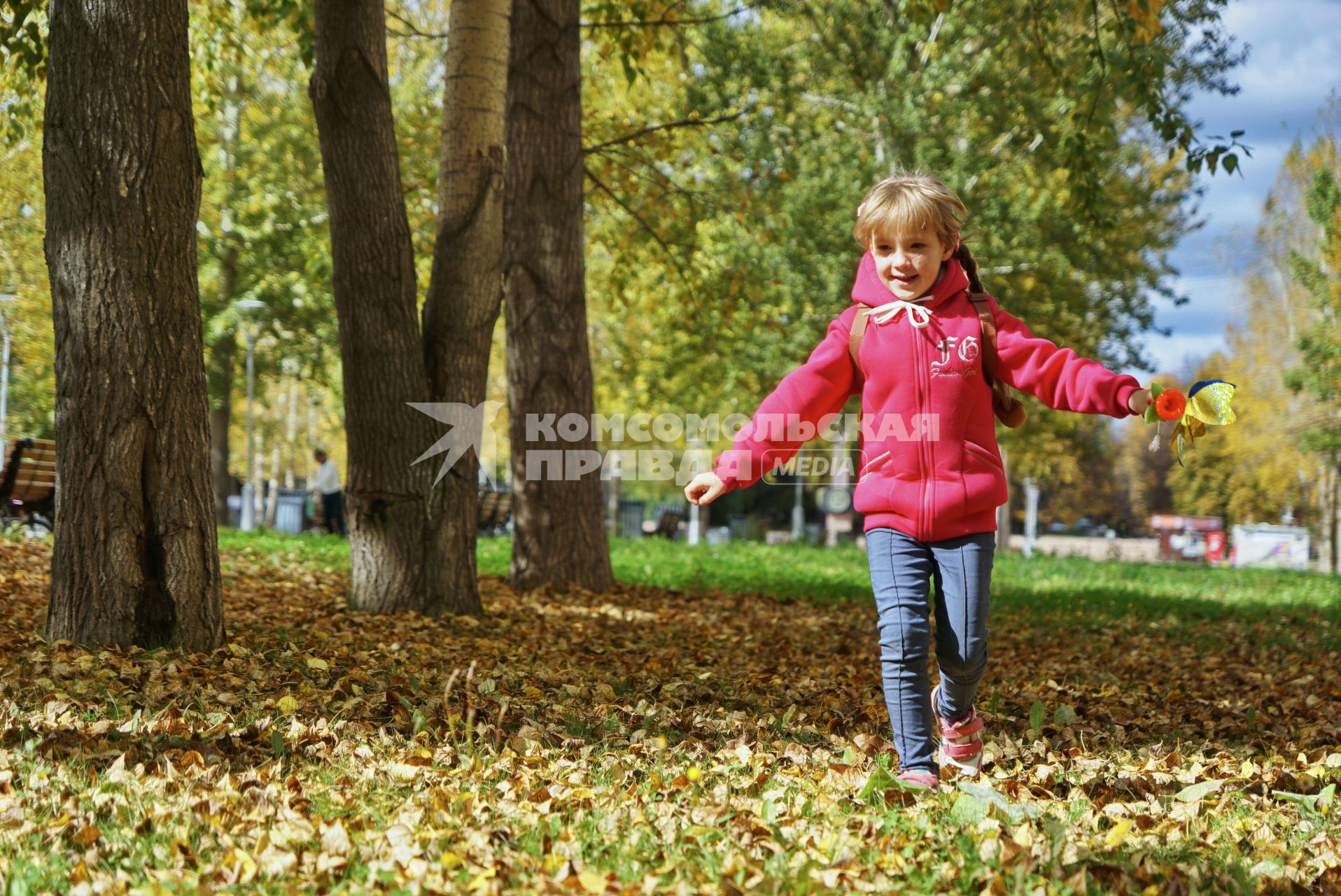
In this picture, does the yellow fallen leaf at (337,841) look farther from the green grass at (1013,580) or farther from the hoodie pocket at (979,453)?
the green grass at (1013,580)

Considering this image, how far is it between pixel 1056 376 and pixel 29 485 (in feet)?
39.8

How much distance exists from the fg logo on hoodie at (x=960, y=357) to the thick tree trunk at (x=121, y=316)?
330 cm

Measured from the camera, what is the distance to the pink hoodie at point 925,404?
3420mm

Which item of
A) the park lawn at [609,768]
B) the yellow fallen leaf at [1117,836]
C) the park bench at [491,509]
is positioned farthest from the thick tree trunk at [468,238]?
the park bench at [491,509]

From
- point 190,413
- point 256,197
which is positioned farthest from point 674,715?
point 256,197

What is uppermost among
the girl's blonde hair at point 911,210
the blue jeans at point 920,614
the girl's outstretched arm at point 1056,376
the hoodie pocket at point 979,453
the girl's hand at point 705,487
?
the girl's blonde hair at point 911,210

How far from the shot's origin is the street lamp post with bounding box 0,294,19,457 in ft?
71.6

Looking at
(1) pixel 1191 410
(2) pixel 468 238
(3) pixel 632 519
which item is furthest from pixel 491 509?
(1) pixel 1191 410

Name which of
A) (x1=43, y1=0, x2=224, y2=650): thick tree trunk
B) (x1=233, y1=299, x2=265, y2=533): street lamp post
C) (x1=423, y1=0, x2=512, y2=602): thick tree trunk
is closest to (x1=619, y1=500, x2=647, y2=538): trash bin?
(x1=233, y1=299, x2=265, y2=533): street lamp post

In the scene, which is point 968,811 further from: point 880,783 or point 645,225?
point 645,225

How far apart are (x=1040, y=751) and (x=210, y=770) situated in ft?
9.34

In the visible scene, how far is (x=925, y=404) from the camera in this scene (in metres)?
3.44

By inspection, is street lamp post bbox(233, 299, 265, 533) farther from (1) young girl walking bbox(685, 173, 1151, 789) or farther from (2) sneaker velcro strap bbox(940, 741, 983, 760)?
(2) sneaker velcro strap bbox(940, 741, 983, 760)

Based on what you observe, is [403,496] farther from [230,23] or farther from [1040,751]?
[230,23]
